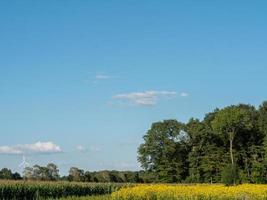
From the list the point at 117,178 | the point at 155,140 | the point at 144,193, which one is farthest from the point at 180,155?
the point at 144,193

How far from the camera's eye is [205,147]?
90688 mm

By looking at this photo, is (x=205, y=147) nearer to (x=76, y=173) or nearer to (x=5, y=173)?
(x=76, y=173)

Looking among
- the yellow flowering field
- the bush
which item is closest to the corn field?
the yellow flowering field

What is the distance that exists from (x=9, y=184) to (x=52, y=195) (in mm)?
5096

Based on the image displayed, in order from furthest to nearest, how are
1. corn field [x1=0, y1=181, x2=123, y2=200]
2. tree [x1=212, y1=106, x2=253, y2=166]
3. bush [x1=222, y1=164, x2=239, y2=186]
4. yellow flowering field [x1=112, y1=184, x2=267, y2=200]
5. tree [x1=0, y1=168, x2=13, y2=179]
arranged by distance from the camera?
1. tree [x1=212, y1=106, x2=253, y2=166]
2. tree [x1=0, y1=168, x2=13, y2=179]
3. bush [x1=222, y1=164, x2=239, y2=186]
4. corn field [x1=0, y1=181, x2=123, y2=200]
5. yellow flowering field [x1=112, y1=184, x2=267, y2=200]

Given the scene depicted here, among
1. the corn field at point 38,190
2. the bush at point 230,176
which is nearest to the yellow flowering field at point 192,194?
the corn field at point 38,190

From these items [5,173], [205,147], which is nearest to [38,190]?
[5,173]

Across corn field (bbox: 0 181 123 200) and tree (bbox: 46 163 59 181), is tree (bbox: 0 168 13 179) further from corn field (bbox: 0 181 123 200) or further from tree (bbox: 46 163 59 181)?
corn field (bbox: 0 181 123 200)

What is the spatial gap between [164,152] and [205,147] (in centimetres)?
662

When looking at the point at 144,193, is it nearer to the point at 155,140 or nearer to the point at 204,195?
the point at 204,195

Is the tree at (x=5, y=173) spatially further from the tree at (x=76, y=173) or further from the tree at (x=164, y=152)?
the tree at (x=164, y=152)

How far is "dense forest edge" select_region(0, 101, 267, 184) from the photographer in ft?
284

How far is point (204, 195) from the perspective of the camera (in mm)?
27328

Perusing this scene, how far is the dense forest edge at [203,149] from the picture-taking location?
284 ft
